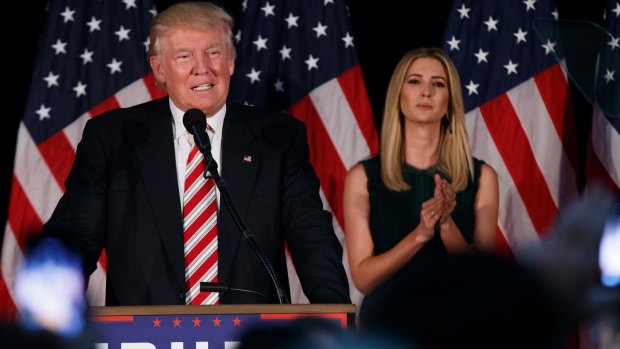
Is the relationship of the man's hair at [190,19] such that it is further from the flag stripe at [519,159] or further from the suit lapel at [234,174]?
the flag stripe at [519,159]

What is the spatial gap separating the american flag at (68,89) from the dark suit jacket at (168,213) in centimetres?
168

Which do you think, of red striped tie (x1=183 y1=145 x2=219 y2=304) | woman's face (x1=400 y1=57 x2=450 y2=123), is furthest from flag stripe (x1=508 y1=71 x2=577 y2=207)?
red striped tie (x1=183 y1=145 x2=219 y2=304)

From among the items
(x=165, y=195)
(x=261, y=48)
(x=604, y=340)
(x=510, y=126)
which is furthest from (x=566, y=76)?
(x=604, y=340)

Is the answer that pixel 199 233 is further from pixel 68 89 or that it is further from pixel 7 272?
pixel 68 89

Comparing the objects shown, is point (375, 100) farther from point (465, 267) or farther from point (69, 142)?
point (465, 267)

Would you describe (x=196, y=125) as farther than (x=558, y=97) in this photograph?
No

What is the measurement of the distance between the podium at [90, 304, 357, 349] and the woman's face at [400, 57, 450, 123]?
205 cm

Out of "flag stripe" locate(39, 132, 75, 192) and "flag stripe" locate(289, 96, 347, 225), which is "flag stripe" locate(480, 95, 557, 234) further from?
"flag stripe" locate(39, 132, 75, 192)

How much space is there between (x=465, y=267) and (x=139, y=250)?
96.1 inches

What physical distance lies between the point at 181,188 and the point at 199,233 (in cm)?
17

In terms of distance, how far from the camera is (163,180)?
3.03 meters

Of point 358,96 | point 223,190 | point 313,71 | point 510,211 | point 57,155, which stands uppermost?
point 313,71

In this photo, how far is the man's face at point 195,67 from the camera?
10.6ft

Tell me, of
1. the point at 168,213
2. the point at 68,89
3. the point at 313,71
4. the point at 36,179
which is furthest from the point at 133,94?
the point at 168,213
